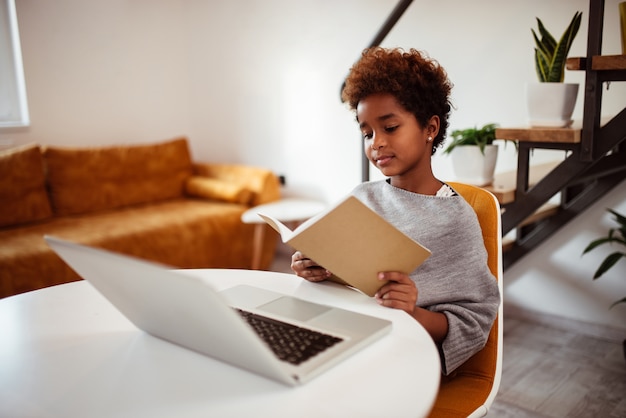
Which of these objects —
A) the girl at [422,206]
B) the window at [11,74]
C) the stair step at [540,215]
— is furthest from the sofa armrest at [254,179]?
the girl at [422,206]

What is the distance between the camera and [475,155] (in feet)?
6.73

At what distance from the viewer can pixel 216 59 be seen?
384 cm

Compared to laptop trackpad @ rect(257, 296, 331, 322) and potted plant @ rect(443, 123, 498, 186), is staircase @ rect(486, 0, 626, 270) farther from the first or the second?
laptop trackpad @ rect(257, 296, 331, 322)

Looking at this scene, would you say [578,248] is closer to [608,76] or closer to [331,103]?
[608,76]

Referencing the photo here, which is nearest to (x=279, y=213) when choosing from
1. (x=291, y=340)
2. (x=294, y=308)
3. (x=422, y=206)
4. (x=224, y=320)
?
(x=422, y=206)

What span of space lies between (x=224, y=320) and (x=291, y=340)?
0.17m

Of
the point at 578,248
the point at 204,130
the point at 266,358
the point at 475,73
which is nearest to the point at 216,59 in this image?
the point at 204,130

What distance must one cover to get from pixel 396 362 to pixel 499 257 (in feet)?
1.66

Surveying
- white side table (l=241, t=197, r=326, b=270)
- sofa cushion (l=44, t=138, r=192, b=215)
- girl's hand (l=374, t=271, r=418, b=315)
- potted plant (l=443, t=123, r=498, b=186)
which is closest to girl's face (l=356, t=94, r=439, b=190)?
girl's hand (l=374, t=271, r=418, b=315)

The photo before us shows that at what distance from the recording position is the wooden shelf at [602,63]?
1.66 m

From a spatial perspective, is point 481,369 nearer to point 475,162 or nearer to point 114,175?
point 475,162

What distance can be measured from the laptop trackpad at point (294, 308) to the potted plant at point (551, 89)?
1.30 metres

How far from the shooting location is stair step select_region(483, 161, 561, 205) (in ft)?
6.28

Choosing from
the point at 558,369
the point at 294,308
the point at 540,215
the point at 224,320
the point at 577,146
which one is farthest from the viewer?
the point at 540,215
